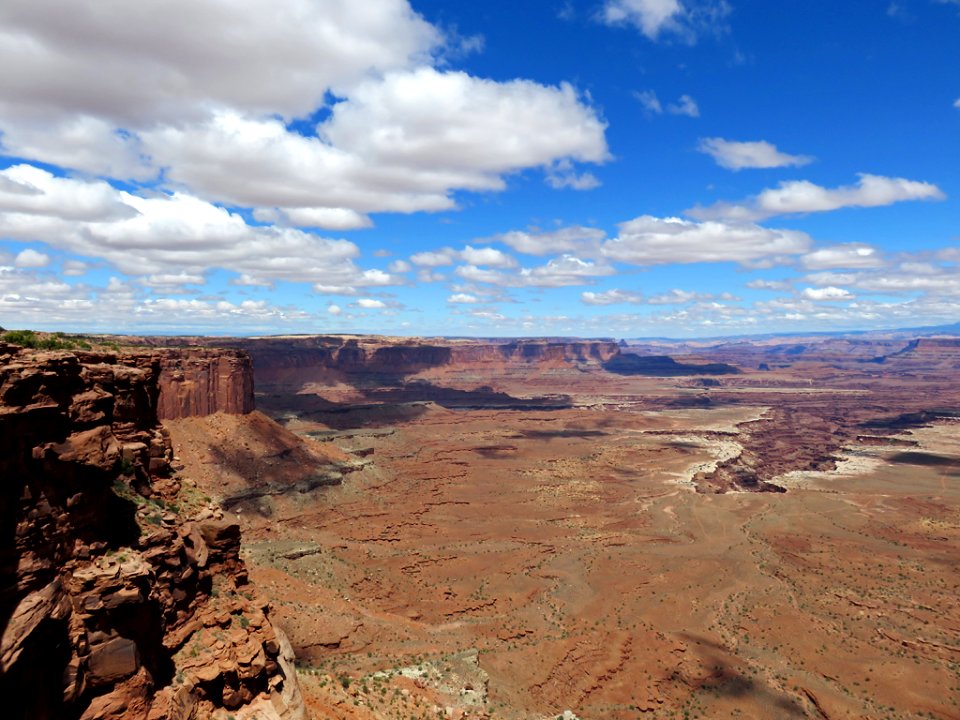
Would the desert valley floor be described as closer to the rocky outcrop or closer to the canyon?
the canyon

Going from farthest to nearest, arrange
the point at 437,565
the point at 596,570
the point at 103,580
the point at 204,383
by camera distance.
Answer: the point at 204,383
the point at 437,565
the point at 596,570
the point at 103,580

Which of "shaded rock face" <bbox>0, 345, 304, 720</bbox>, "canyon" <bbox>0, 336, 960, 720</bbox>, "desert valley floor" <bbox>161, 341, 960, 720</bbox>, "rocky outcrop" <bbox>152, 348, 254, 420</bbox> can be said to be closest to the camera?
"shaded rock face" <bbox>0, 345, 304, 720</bbox>

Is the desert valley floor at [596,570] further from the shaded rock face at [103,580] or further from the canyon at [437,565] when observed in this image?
the shaded rock face at [103,580]

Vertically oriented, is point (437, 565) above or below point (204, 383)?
below

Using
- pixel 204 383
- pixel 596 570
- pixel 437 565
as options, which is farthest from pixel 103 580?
pixel 204 383

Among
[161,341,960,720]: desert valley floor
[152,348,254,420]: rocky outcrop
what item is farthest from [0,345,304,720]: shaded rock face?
[152,348,254,420]: rocky outcrop

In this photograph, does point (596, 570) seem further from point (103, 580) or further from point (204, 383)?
point (204, 383)
